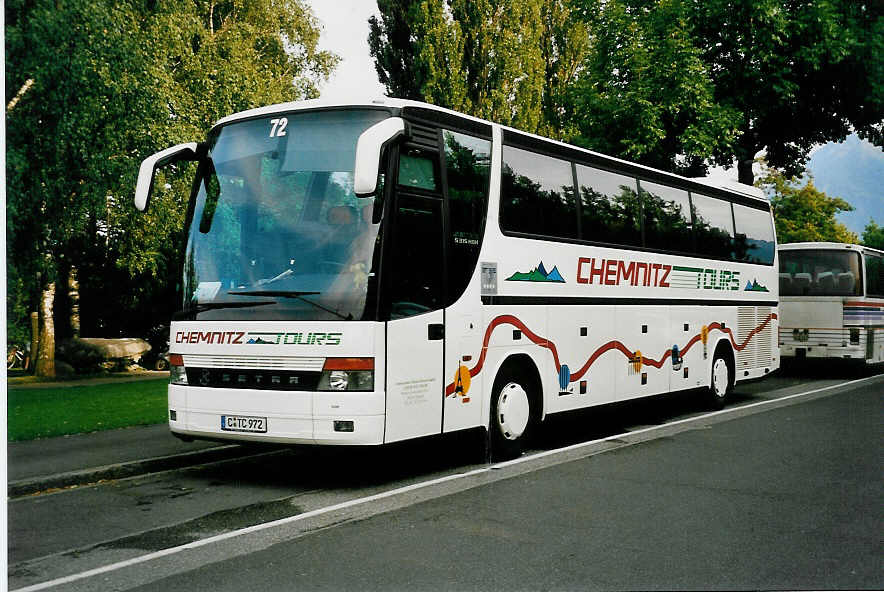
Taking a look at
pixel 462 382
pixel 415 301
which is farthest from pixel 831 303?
pixel 415 301

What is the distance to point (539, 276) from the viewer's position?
10.4 meters

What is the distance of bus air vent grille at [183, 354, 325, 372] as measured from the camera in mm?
7980

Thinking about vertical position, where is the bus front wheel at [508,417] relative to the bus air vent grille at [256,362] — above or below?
below

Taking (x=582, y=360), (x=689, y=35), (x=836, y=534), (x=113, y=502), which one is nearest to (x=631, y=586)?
(x=836, y=534)

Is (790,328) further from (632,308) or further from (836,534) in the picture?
(836,534)

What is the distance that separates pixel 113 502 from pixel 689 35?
65.7 ft

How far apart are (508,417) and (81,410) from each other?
7.24 metres

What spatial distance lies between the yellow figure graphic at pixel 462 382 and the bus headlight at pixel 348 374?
1245 mm

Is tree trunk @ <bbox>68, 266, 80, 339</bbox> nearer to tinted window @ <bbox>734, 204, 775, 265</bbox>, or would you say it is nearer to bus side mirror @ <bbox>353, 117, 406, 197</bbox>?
tinted window @ <bbox>734, 204, 775, 265</bbox>

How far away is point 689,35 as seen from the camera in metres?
23.7

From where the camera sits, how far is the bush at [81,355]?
2734cm

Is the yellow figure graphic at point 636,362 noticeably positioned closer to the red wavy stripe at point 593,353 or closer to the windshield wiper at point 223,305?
the red wavy stripe at point 593,353

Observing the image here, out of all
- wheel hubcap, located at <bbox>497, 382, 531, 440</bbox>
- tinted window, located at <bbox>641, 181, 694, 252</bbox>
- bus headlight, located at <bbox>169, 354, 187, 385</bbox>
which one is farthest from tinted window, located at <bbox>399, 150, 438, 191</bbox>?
tinted window, located at <bbox>641, 181, 694, 252</bbox>

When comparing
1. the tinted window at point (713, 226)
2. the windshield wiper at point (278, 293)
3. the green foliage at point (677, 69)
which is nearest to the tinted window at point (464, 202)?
the windshield wiper at point (278, 293)
